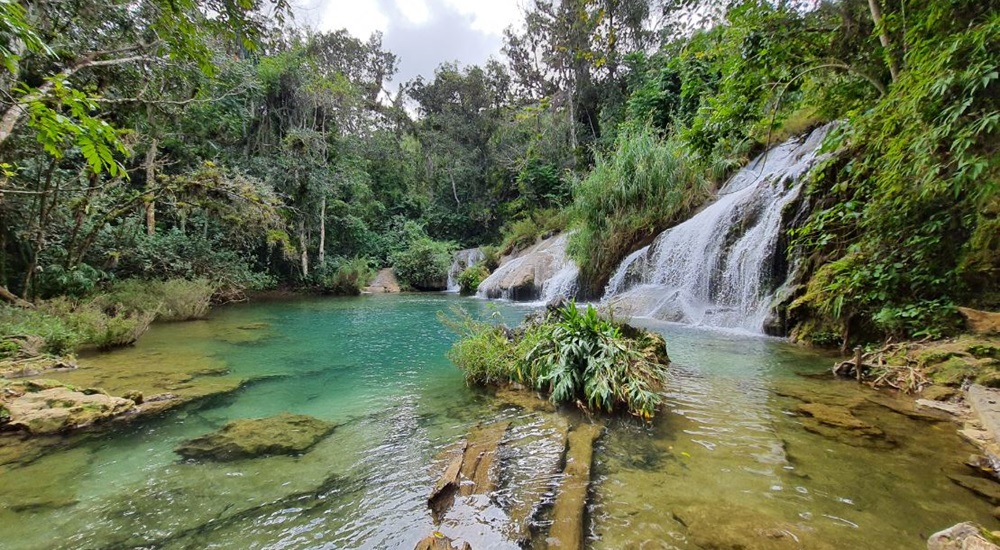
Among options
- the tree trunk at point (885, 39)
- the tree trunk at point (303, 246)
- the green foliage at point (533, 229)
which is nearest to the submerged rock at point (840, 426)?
the tree trunk at point (885, 39)

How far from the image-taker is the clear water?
205 cm

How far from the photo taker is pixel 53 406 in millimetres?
3594

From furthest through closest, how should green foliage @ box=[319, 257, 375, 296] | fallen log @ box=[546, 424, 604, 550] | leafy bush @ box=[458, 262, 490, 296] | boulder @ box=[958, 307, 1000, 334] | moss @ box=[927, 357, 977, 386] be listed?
green foliage @ box=[319, 257, 375, 296] < leafy bush @ box=[458, 262, 490, 296] < boulder @ box=[958, 307, 1000, 334] < moss @ box=[927, 357, 977, 386] < fallen log @ box=[546, 424, 604, 550]

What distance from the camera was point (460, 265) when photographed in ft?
70.8

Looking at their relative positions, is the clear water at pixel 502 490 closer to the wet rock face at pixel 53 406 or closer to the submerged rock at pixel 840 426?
the submerged rock at pixel 840 426

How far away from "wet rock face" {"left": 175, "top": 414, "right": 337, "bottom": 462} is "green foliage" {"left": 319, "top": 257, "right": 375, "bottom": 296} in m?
16.2

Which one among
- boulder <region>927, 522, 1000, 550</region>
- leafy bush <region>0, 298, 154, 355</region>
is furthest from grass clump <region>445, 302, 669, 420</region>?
leafy bush <region>0, 298, 154, 355</region>

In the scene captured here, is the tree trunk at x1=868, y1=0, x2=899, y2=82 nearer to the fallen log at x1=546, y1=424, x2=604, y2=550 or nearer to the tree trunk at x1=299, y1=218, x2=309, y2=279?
the fallen log at x1=546, y1=424, x2=604, y2=550

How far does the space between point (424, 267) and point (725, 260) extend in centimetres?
1505

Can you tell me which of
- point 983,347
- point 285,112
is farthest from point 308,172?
point 983,347

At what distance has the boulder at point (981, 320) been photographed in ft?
12.6

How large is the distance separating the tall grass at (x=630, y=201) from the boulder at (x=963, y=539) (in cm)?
1023

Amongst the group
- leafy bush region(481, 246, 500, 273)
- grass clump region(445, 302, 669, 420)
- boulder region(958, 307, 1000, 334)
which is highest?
leafy bush region(481, 246, 500, 273)

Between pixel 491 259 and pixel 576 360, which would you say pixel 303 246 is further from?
pixel 576 360
